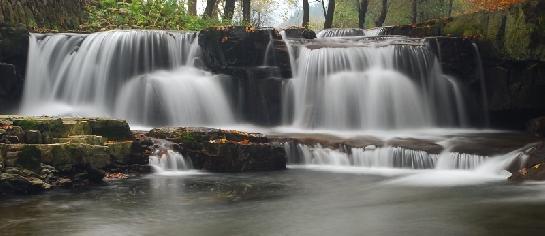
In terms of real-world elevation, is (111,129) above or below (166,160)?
above

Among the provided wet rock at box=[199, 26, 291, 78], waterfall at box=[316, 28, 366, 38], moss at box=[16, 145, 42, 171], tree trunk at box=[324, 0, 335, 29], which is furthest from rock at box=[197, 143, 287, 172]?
tree trunk at box=[324, 0, 335, 29]

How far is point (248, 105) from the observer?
20203 mm

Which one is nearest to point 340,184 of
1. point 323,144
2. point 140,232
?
point 323,144

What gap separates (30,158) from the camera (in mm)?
10430

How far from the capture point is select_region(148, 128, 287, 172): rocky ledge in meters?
13.5

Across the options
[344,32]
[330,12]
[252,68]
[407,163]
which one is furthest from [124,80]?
[330,12]

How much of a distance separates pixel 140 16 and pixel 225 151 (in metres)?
15.4

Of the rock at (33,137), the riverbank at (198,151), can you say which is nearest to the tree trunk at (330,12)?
the riverbank at (198,151)

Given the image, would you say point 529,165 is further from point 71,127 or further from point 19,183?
point 19,183

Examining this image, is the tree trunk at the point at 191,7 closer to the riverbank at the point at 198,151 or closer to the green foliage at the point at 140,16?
the green foliage at the point at 140,16

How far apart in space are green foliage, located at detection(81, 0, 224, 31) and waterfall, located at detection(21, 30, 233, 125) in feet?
17.1

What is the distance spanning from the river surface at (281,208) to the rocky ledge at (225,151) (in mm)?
1072

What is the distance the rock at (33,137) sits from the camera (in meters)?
10.9

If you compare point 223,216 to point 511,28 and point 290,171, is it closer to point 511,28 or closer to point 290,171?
point 290,171
